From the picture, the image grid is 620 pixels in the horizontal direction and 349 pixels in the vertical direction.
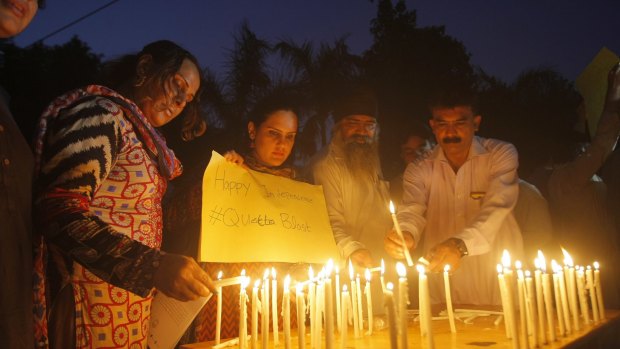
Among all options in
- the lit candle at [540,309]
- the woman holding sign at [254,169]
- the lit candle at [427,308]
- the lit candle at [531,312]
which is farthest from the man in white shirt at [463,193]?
the lit candle at [427,308]

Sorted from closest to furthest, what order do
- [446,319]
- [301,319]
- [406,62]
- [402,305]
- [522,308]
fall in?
1. [402,305]
2. [301,319]
3. [522,308]
4. [446,319]
5. [406,62]

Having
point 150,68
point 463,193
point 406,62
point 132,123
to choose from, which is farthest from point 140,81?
point 406,62

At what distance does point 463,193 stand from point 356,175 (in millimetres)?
1052

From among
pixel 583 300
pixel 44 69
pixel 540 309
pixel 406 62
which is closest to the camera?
pixel 540 309

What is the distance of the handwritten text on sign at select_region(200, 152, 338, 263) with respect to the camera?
131 inches

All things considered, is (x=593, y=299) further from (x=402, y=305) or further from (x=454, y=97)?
(x=454, y=97)

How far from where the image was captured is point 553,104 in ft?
71.4

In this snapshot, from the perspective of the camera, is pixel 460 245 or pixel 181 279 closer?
pixel 181 279

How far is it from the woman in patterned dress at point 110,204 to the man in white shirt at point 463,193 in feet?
7.97

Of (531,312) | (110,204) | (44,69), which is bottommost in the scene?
(531,312)

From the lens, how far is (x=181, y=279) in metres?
2.02

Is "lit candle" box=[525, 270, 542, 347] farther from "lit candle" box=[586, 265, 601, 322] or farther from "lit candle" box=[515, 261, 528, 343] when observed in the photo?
"lit candle" box=[586, 265, 601, 322]

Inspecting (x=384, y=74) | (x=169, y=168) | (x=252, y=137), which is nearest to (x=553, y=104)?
(x=384, y=74)

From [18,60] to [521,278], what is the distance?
20248mm
